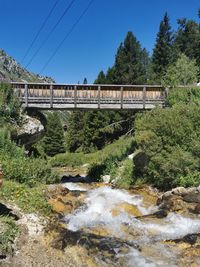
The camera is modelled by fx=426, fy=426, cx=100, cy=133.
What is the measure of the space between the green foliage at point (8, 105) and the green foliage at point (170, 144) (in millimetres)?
7529

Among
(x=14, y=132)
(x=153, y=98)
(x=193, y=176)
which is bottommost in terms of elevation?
(x=193, y=176)

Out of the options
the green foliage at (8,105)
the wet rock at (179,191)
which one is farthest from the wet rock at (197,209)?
the green foliage at (8,105)

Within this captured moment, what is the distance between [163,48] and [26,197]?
204 ft

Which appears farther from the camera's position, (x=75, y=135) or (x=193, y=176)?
(x=75, y=135)

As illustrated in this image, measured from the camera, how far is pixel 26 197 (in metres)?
15.9

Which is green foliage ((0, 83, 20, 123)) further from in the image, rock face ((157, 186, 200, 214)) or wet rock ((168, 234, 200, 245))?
wet rock ((168, 234, 200, 245))

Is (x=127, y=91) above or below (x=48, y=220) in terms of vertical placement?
above

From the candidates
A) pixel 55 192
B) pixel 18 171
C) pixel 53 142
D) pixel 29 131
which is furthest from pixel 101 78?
pixel 55 192

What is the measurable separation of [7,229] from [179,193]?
9.05 metres

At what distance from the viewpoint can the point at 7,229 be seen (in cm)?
1234

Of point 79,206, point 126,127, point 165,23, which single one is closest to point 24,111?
point 79,206

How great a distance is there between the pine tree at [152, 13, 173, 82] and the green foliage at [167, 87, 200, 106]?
41963 mm

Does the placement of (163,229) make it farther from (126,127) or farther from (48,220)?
(126,127)

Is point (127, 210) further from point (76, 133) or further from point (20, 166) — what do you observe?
point (76, 133)
